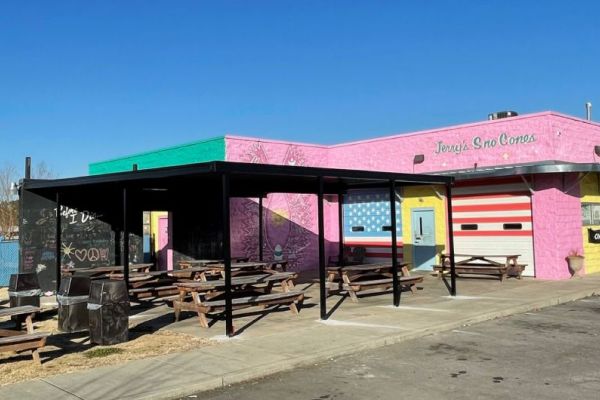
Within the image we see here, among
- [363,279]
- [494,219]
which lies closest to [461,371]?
[363,279]

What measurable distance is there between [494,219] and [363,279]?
557 centimetres

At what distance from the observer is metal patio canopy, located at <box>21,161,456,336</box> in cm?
941

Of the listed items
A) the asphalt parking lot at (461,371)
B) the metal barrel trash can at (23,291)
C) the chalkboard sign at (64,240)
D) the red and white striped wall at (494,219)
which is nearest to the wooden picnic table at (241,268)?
the chalkboard sign at (64,240)

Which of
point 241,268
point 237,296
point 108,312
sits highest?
point 241,268

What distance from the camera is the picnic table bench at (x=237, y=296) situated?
1052 cm

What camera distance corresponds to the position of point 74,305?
957 centimetres

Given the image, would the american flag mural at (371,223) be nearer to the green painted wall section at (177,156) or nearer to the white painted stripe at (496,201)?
the white painted stripe at (496,201)

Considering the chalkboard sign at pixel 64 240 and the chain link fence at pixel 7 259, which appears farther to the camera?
the chain link fence at pixel 7 259

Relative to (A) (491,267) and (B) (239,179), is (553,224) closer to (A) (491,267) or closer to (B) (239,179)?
(A) (491,267)

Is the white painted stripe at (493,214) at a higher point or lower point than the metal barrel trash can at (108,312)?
higher

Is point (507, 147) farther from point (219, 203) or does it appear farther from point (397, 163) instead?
point (219, 203)

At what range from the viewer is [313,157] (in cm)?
2278

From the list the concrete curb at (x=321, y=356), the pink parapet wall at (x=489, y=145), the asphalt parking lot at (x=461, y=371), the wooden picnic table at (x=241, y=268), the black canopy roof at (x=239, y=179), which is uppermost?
the pink parapet wall at (x=489, y=145)

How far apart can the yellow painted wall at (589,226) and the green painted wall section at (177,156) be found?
11.5 metres
